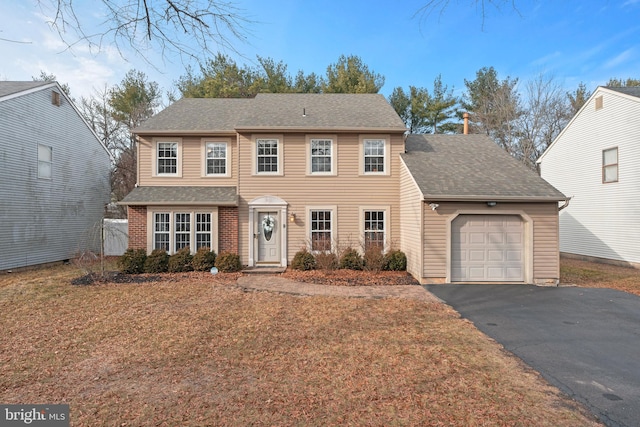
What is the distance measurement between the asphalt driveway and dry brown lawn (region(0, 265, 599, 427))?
344 mm

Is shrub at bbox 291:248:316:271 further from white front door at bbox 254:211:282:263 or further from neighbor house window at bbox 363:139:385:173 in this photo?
neighbor house window at bbox 363:139:385:173

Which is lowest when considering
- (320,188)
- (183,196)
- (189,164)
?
(183,196)

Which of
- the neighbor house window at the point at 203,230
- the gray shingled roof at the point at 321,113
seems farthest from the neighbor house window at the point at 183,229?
the gray shingled roof at the point at 321,113

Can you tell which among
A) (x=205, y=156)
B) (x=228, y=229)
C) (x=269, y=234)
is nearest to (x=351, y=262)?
(x=269, y=234)

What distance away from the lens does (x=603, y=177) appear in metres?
12.8

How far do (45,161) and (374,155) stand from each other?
1339 centimetres

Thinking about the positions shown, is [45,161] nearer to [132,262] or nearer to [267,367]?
[132,262]

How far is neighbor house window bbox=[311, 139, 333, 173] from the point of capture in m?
11.1

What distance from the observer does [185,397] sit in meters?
3.18

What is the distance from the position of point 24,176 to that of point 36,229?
2.11 meters

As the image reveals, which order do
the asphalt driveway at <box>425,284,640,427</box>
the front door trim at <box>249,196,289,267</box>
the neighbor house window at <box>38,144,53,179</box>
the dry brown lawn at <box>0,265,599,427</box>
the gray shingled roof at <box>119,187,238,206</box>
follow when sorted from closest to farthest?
the dry brown lawn at <box>0,265,599,427</box> < the asphalt driveway at <box>425,284,640,427</box> < the gray shingled roof at <box>119,187,238,206</box> < the front door trim at <box>249,196,289,267</box> < the neighbor house window at <box>38,144,53,179</box>

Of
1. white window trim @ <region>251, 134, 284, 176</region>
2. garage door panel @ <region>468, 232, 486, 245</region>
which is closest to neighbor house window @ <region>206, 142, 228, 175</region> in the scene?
white window trim @ <region>251, 134, 284, 176</region>

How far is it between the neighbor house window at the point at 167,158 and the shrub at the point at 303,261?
18.8 feet

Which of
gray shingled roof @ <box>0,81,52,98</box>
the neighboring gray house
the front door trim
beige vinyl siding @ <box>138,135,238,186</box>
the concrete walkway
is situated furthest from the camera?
beige vinyl siding @ <box>138,135,238,186</box>
